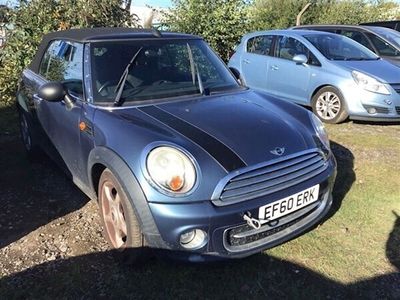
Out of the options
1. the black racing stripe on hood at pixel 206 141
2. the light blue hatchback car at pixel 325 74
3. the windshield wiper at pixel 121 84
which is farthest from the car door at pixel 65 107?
the light blue hatchback car at pixel 325 74

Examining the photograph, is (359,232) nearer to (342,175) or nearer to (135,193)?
(342,175)

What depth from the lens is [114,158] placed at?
10.2 ft

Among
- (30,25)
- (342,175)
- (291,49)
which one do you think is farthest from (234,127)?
(30,25)

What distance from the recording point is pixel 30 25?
829 cm

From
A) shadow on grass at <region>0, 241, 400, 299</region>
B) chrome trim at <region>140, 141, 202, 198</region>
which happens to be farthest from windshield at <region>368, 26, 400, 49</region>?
chrome trim at <region>140, 141, 202, 198</region>

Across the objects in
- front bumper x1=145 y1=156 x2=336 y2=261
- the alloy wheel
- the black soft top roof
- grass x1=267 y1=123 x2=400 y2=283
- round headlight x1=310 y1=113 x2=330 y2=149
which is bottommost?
grass x1=267 y1=123 x2=400 y2=283

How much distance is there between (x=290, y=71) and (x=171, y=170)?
5.48 m

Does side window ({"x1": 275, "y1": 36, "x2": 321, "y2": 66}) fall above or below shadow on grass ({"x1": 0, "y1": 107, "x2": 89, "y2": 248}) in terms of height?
above

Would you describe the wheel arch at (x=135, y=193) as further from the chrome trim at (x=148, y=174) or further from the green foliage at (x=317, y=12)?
the green foliage at (x=317, y=12)

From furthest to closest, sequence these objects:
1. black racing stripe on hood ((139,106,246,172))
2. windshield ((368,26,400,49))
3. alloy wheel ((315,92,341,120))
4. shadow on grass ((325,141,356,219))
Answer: windshield ((368,26,400,49))
alloy wheel ((315,92,341,120))
shadow on grass ((325,141,356,219))
black racing stripe on hood ((139,106,246,172))

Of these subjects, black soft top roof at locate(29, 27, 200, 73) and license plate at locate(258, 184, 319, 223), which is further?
black soft top roof at locate(29, 27, 200, 73)

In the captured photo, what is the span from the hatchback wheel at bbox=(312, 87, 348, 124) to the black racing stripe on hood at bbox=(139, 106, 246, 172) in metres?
4.41

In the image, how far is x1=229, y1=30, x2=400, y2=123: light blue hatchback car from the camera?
6.83 meters

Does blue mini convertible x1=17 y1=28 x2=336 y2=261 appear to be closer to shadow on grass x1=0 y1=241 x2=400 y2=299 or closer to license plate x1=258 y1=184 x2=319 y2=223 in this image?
license plate x1=258 y1=184 x2=319 y2=223
